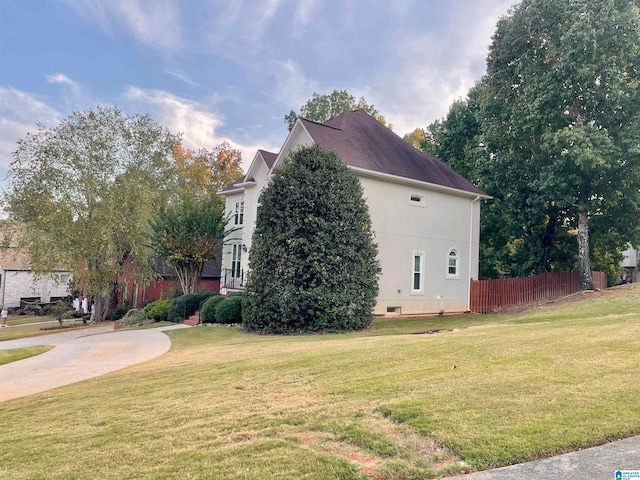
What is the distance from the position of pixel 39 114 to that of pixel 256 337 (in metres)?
21.5

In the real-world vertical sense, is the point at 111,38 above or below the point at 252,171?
above

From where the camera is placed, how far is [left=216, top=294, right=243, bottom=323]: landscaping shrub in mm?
17562

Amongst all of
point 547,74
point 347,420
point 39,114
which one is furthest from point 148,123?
point 347,420

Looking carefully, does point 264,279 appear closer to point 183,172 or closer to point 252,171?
point 252,171

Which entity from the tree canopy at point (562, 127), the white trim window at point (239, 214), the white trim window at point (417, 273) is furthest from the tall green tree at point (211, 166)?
the white trim window at point (417, 273)

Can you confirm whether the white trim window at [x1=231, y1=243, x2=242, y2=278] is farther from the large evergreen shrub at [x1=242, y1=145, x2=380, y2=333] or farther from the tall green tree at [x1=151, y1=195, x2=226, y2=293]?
the large evergreen shrub at [x1=242, y1=145, x2=380, y2=333]

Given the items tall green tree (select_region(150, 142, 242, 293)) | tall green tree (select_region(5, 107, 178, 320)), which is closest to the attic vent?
tall green tree (select_region(150, 142, 242, 293))

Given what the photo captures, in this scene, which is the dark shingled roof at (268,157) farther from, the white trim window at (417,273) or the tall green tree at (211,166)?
the tall green tree at (211,166)

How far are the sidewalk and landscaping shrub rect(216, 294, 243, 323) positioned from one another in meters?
14.9

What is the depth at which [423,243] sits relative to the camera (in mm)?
20688

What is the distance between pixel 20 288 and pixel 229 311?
3415 cm

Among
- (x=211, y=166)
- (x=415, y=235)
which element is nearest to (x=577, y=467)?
(x=415, y=235)

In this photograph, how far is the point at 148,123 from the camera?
30.3m

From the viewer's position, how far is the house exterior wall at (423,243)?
19.2m
